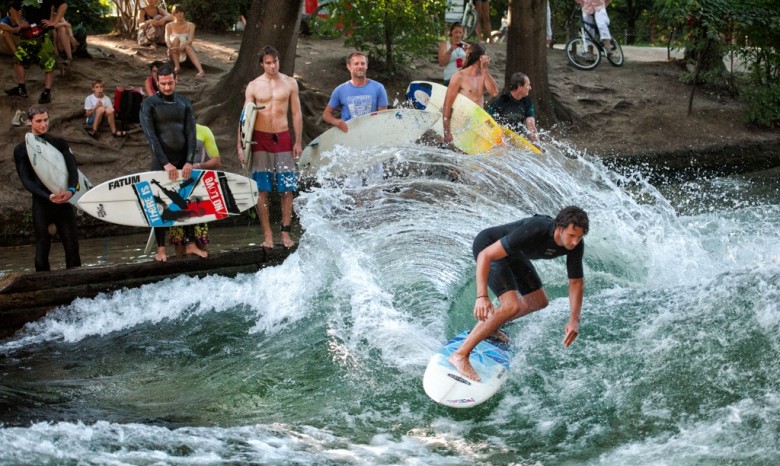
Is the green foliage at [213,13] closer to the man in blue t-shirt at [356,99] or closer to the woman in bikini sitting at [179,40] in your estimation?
the woman in bikini sitting at [179,40]

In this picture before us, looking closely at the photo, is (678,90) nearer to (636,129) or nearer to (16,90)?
(636,129)

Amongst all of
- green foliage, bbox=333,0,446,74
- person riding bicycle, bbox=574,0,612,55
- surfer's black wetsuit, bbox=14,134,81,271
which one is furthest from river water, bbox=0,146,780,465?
person riding bicycle, bbox=574,0,612,55

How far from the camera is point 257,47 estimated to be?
14.3 m

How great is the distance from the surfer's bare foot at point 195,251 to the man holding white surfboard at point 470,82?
9.87 feet

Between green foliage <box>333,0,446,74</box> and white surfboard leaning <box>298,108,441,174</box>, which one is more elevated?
green foliage <box>333,0,446,74</box>

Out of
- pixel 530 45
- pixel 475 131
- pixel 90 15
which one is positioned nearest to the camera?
pixel 475 131

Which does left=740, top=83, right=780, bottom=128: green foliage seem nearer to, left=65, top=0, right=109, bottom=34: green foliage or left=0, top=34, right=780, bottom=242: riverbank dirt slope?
left=0, top=34, right=780, bottom=242: riverbank dirt slope

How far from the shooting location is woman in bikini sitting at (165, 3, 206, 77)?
1627 centimetres

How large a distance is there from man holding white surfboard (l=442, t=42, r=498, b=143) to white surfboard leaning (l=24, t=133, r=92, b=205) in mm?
4031

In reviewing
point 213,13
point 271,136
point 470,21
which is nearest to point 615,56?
point 470,21

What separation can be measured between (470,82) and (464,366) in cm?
496

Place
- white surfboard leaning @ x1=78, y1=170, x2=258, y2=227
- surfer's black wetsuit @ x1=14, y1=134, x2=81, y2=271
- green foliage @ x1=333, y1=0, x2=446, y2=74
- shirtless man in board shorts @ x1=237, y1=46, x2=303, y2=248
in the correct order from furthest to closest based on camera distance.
Answer: green foliage @ x1=333, y1=0, x2=446, y2=74 → shirtless man in board shorts @ x1=237, y1=46, x2=303, y2=248 → white surfboard leaning @ x1=78, y1=170, x2=258, y2=227 → surfer's black wetsuit @ x1=14, y1=134, x2=81, y2=271

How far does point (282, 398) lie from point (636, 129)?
11.0 meters

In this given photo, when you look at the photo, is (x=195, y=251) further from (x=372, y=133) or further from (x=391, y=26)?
(x=391, y=26)
